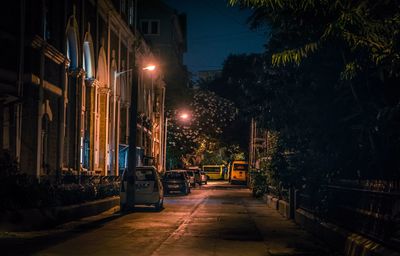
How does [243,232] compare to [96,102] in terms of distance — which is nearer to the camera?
[243,232]

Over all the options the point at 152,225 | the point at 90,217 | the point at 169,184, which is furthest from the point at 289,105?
the point at 169,184

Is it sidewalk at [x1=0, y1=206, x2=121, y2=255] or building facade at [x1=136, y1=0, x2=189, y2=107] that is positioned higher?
building facade at [x1=136, y1=0, x2=189, y2=107]

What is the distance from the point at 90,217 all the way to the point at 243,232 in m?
6.61

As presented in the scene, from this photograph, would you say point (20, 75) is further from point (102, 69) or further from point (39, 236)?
point (102, 69)

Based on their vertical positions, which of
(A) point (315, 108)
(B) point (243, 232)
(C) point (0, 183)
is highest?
(A) point (315, 108)

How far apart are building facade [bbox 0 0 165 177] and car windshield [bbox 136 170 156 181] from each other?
3070mm

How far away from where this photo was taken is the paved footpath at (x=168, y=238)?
13883 millimetres

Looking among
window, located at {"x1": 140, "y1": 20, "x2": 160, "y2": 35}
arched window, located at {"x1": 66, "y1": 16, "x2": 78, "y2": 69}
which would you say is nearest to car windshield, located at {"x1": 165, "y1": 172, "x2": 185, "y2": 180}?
arched window, located at {"x1": 66, "y1": 16, "x2": 78, "y2": 69}

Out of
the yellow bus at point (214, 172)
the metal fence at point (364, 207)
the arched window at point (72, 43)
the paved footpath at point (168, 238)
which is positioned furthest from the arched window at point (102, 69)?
the yellow bus at point (214, 172)

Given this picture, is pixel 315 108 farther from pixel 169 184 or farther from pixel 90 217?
pixel 169 184

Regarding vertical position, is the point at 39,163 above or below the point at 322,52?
below

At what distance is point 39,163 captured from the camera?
25672 mm

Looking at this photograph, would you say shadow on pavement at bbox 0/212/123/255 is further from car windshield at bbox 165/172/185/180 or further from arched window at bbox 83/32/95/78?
car windshield at bbox 165/172/185/180

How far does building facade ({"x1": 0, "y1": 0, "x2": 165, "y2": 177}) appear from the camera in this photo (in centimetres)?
2369
